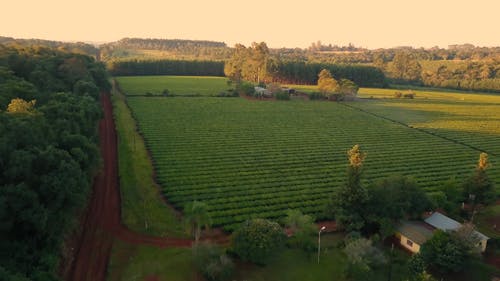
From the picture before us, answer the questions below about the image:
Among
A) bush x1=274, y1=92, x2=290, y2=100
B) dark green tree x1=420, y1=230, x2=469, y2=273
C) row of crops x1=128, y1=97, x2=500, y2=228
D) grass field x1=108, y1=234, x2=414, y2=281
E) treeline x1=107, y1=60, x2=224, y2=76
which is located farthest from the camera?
treeline x1=107, y1=60, x2=224, y2=76

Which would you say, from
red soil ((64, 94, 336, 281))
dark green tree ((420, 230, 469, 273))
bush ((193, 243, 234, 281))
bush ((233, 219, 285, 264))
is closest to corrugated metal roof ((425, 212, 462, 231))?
dark green tree ((420, 230, 469, 273))

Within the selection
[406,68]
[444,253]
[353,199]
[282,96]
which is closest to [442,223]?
[444,253]

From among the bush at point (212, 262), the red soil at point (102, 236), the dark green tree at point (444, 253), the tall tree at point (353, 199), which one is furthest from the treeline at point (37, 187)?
the dark green tree at point (444, 253)

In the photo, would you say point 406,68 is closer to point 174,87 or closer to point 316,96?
point 316,96

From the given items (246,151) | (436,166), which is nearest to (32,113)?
(246,151)

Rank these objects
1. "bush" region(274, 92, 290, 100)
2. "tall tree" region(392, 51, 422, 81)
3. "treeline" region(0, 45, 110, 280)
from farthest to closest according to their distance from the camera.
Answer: "tall tree" region(392, 51, 422, 81)
"bush" region(274, 92, 290, 100)
"treeline" region(0, 45, 110, 280)

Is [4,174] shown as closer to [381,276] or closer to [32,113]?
[32,113]

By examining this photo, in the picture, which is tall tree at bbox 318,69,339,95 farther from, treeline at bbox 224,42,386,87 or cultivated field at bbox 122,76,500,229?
treeline at bbox 224,42,386,87
